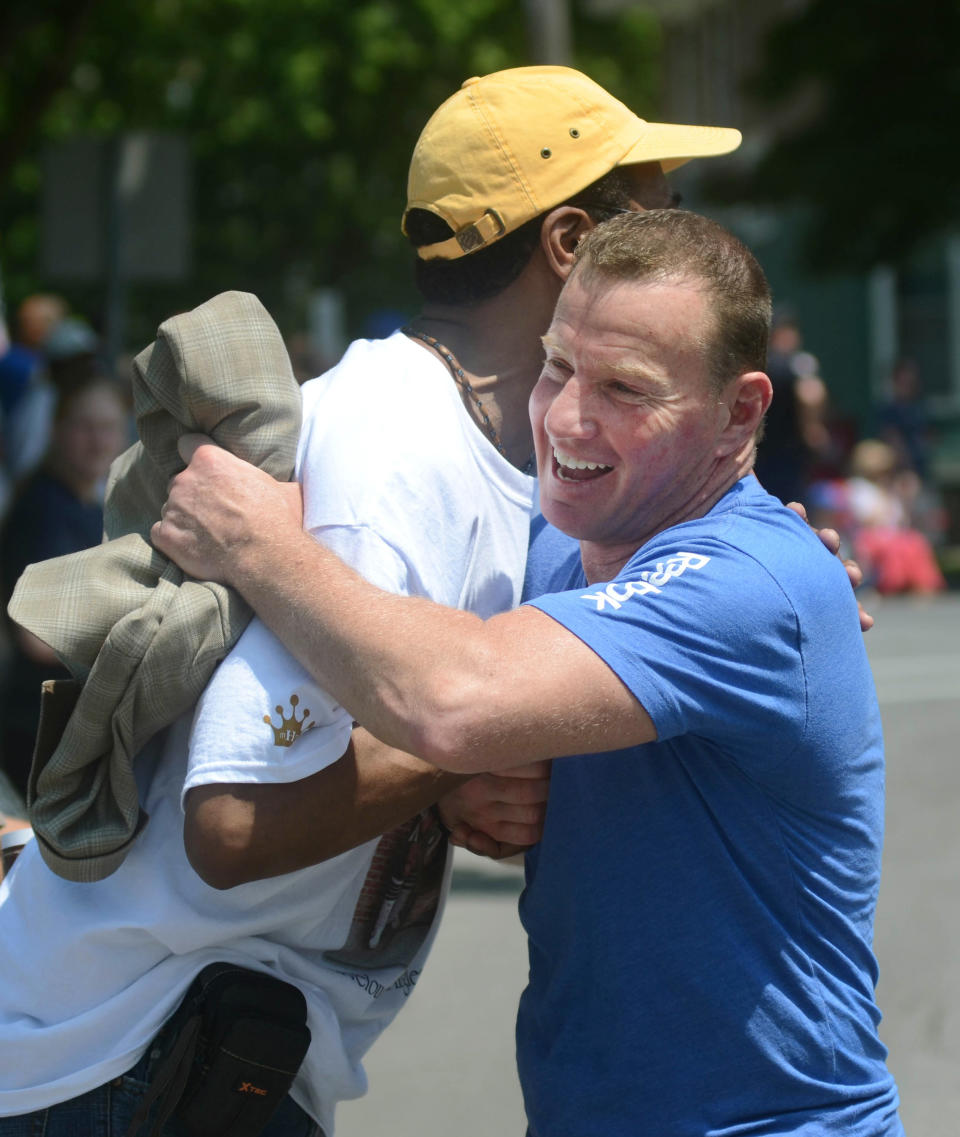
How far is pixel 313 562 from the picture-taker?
191cm

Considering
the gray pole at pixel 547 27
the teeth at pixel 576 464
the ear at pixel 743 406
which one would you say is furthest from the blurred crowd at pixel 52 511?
the gray pole at pixel 547 27

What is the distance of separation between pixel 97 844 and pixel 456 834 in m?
0.48

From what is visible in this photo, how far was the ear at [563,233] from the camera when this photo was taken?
2223 mm

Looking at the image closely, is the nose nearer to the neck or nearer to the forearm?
the neck

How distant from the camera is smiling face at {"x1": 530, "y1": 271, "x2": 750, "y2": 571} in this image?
6.40ft

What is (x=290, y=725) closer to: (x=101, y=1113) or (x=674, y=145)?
(x=101, y=1113)

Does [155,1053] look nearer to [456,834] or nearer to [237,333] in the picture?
[456,834]

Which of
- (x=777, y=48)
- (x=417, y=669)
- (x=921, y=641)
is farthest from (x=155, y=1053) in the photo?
(x=777, y=48)

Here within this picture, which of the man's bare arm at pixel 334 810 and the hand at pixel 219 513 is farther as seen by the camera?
the hand at pixel 219 513

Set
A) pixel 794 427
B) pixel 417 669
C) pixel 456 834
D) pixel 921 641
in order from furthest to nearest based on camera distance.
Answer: pixel 921 641
pixel 794 427
pixel 456 834
pixel 417 669

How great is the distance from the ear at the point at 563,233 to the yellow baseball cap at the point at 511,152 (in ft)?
0.08

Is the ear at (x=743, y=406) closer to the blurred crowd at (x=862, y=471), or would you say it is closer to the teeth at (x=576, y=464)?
the teeth at (x=576, y=464)

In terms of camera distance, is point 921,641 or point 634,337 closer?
point 634,337

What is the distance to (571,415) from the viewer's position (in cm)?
201
